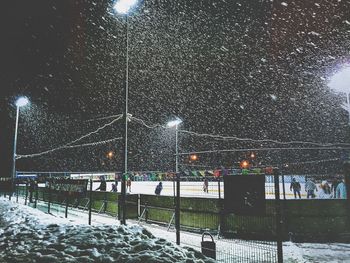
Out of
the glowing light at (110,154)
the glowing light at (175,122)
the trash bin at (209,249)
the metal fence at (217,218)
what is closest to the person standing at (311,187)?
the metal fence at (217,218)

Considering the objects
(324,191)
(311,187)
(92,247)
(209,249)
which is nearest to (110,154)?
(311,187)

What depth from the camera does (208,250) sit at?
5992mm

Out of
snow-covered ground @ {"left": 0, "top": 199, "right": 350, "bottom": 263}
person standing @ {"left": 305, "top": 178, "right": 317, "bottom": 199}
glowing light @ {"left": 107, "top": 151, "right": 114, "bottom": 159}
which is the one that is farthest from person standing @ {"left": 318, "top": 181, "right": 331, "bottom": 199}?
glowing light @ {"left": 107, "top": 151, "right": 114, "bottom": 159}

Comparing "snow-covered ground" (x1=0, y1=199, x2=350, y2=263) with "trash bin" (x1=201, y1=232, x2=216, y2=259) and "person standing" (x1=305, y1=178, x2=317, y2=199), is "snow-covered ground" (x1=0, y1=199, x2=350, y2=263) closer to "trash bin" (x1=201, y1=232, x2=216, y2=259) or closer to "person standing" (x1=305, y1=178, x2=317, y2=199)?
"trash bin" (x1=201, y1=232, x2=216, y2=259)

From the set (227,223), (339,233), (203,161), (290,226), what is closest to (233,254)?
Answer: (227,223)

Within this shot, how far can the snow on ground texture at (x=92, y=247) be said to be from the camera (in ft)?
18.1

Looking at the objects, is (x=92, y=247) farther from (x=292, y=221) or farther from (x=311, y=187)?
(x=311, y=187)

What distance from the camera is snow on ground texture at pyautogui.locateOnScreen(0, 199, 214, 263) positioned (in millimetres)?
5505

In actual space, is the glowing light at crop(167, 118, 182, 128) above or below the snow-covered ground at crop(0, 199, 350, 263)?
above

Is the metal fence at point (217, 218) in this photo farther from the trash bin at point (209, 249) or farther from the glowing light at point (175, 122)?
the glowing light at point (175, 122)

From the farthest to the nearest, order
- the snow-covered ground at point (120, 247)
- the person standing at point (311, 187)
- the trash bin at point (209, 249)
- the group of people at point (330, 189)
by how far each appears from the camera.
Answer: the person standing at point (311, 187)
the group of people at point (330, 189)
the trash bin at point (209, 249)
the snow-covered ground at point (120, 247)

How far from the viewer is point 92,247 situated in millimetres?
6086

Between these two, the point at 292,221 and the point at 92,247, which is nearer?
the point at 92,247

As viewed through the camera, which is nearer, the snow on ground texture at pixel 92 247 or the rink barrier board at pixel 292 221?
the snow on ground texture at pixel 92 247
